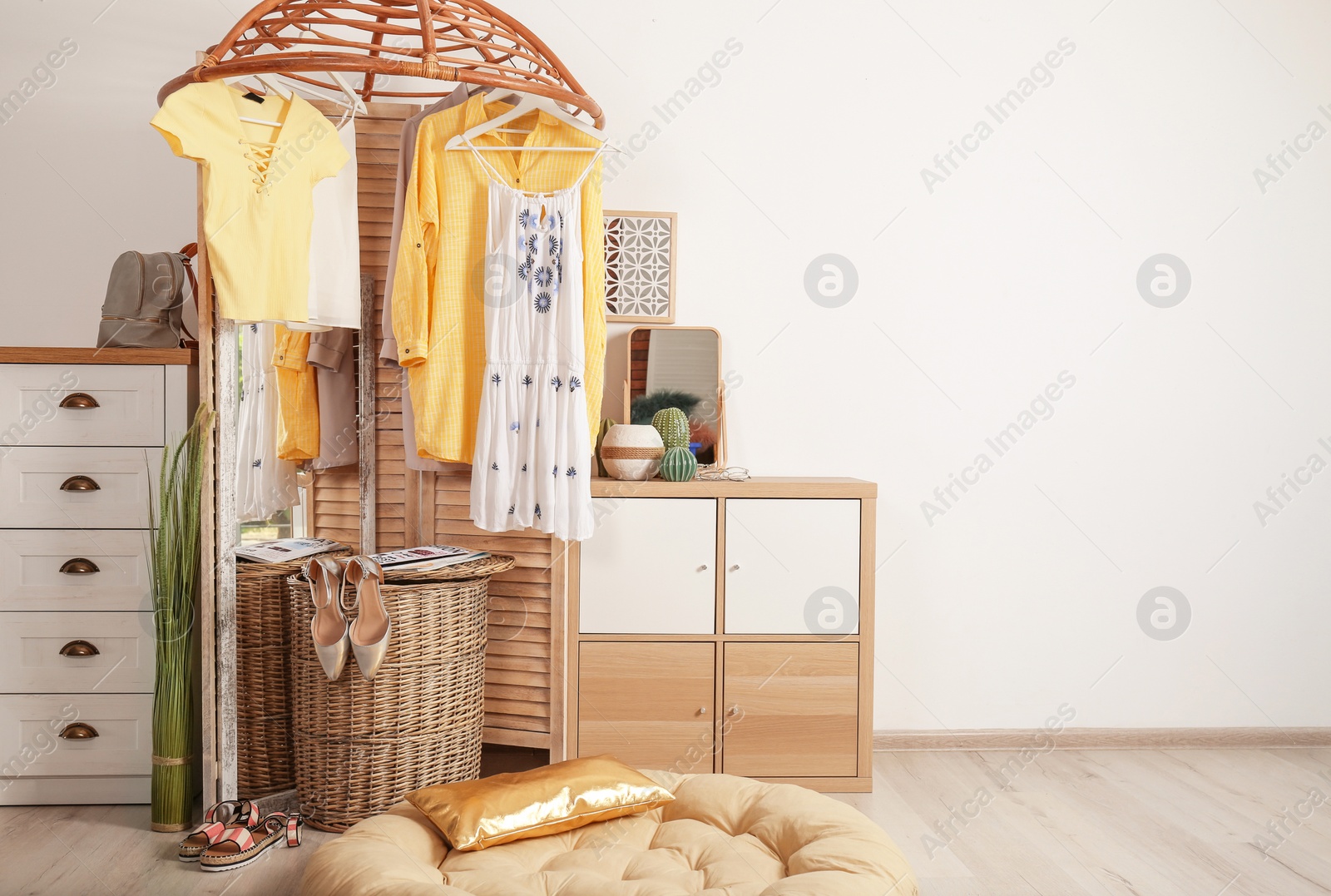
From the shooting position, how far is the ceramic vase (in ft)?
7.97

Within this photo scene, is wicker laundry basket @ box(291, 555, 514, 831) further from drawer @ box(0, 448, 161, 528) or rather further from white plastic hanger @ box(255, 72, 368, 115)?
white plastic hanger @ box(255, 72, 368, 115)

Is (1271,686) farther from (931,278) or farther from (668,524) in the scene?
(668,524)

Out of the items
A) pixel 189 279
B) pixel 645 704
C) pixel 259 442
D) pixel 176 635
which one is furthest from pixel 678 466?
pixel 189 279

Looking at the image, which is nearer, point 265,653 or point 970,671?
point 265,653

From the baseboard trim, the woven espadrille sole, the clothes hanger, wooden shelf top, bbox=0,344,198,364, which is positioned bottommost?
the baseboard trim

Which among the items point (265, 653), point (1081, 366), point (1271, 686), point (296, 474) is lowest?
point (1271, 686)

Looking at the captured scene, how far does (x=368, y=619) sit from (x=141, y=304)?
1046 millimetres

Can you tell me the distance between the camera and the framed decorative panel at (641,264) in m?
2.73

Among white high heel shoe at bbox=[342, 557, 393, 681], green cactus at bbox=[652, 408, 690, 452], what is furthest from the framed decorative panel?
white high heel shoe at bbox=[342, 557, 393, 681]

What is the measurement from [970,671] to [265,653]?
6.90 feet

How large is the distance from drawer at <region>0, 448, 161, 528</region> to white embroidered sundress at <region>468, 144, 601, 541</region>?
0.84 meters

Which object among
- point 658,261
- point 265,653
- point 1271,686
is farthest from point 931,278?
point 265,653

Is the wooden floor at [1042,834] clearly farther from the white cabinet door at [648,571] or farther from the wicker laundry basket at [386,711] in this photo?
the white cabinet door at [648,571]

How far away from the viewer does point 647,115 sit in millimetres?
2736
